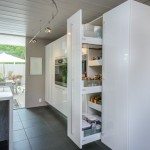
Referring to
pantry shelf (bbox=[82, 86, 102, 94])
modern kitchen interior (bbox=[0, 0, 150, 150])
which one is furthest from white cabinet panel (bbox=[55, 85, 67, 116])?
pantry shelf (bbox=[82, 86, 102, 94])

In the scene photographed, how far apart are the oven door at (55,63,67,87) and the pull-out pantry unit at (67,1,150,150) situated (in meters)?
0.91

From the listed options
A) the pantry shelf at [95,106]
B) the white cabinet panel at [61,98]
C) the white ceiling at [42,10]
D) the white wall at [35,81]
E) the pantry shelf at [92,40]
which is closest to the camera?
the pantry shelf at [92,40]

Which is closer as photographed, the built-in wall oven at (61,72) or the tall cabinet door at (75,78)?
the tall cabinet door at (75,78)

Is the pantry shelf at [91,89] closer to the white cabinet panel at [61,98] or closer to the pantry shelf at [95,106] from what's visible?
the pantry shelf at [95,106]

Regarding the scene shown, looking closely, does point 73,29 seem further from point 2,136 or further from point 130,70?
point 2,136

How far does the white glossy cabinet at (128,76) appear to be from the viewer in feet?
6.28

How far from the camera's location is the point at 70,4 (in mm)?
2436

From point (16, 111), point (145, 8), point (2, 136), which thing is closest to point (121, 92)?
point (145, 8)

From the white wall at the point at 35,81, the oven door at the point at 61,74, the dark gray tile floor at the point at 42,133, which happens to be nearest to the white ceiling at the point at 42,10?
the oven door at the point at 61,74

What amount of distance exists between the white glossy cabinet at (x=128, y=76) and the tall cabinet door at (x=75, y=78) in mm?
443

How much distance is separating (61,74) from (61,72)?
5 cm

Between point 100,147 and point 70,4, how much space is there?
2366 millimetres

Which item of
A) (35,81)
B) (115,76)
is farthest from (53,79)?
(115,76)

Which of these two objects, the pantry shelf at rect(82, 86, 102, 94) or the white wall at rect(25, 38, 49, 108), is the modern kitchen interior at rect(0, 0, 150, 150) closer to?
the pantry shelf at rect(82, 86, 102, 94)
